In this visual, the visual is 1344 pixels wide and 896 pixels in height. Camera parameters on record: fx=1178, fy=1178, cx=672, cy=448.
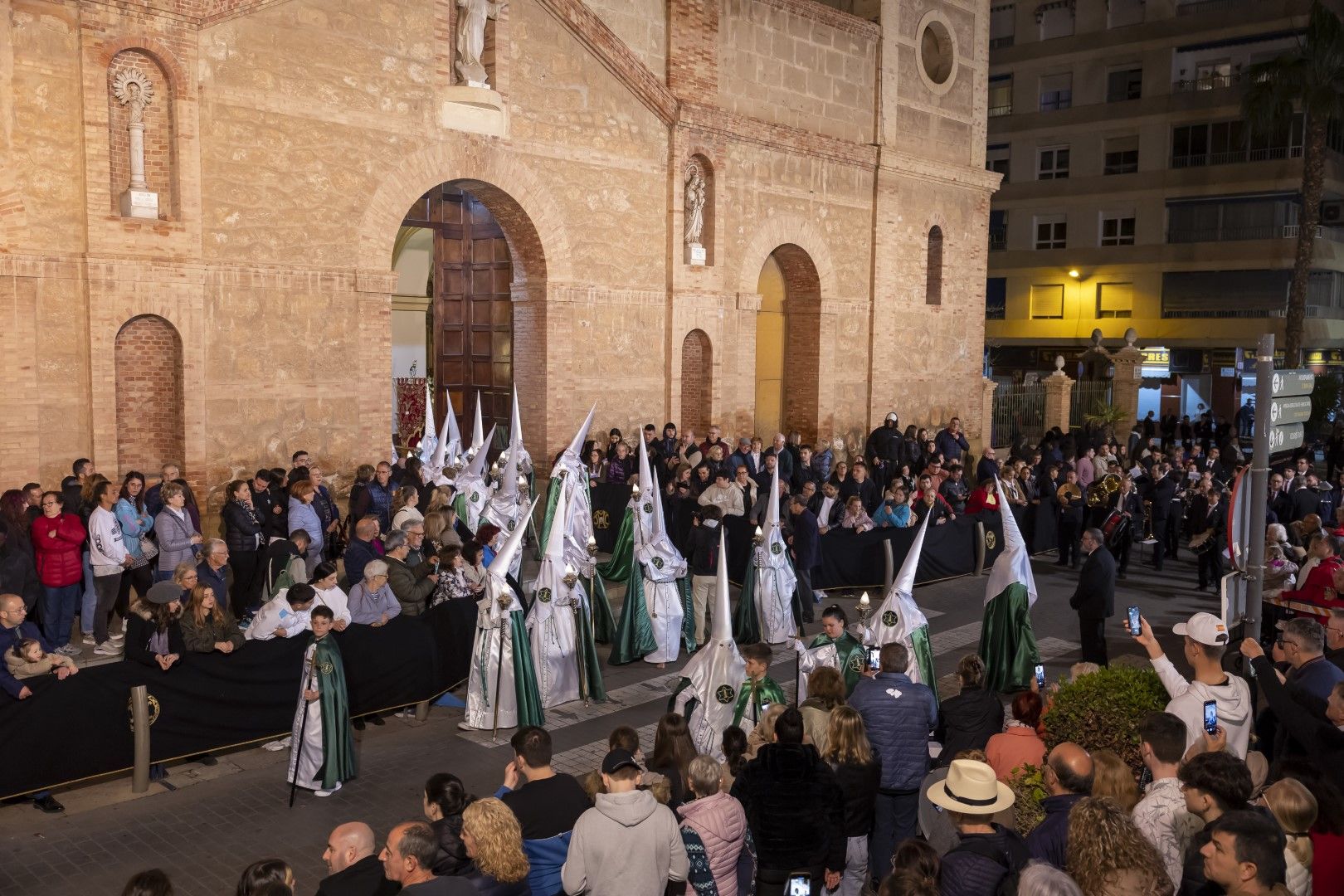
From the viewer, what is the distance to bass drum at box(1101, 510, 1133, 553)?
18.1 meters

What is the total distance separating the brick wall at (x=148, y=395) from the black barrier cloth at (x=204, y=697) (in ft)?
23.2

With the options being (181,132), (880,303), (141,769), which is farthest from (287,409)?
(880,303)

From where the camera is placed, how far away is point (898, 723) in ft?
25.7

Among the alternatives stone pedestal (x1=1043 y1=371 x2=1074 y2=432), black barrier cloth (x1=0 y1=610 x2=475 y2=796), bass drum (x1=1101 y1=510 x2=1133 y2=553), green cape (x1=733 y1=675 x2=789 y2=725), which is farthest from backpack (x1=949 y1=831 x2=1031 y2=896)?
stone pedestal (x1=1043 y1=371 x2=1074 y2=432)

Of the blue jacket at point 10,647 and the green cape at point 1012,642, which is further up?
the blue jacket at point 10,647

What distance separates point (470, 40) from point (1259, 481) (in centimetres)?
1487

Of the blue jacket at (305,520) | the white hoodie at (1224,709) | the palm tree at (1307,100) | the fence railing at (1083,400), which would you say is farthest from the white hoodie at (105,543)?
the palm tree at (1307,100)

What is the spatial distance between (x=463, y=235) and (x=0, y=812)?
54.9 ft

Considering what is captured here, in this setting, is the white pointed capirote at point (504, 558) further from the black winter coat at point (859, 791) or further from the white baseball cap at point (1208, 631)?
the white baseball cap at point (1208, 631)

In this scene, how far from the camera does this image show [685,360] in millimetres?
24188

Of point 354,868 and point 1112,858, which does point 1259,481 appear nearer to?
point 1112,858

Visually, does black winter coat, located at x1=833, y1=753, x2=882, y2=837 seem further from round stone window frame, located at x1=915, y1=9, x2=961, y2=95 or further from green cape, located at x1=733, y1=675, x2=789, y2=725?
round stone window frame, located at x1=915, y1=9, x2=961, y2=95

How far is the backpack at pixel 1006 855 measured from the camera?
5.49 metres

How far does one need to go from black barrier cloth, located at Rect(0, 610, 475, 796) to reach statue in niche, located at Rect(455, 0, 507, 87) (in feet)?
35.5
